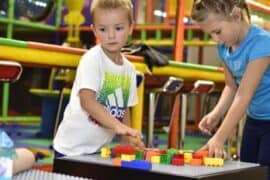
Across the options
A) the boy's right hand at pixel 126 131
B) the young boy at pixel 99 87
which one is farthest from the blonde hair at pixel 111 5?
the boy's right hand at pixel 126 131

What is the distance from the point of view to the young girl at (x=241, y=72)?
166 cm

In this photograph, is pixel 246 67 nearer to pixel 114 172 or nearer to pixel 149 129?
pixel 114 172

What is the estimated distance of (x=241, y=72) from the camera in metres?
1.79

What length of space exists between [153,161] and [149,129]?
1.59 meters

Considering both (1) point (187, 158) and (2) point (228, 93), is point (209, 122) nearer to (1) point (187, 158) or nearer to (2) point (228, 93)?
(2) point (228, 93)

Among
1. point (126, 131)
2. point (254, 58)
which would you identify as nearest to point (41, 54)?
point (126, 131)

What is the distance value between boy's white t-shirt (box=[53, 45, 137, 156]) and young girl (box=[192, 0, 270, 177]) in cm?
32

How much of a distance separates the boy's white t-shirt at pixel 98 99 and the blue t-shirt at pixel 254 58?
37 cm

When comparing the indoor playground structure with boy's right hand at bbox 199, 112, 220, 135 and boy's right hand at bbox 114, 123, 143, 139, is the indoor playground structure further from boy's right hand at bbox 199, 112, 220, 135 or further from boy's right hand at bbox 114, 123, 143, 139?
boy's right hand at bbox 199, 112, 220, 135

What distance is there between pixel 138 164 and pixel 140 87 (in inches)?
49.8

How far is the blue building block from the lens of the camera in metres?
1.30

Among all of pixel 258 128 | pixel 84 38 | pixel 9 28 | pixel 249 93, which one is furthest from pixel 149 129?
pixel 84 38

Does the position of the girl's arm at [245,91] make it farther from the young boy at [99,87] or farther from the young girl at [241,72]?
the young boy at [99,87]

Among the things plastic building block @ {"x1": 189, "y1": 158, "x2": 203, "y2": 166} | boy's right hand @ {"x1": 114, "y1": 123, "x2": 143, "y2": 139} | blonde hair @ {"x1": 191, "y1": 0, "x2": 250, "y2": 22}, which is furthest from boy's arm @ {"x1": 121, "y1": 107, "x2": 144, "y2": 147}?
blonde hair @ {"x1": 191, "y1": 0, "x2": 250, "y2": 22}
